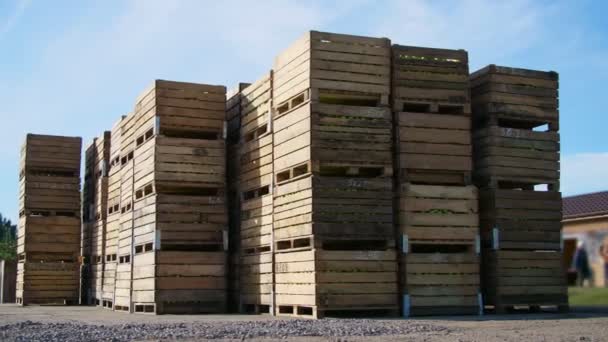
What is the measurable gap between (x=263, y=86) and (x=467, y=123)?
3.51 meters

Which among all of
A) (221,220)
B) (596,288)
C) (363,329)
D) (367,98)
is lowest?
(363,329)

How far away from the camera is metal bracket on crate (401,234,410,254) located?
1047cm

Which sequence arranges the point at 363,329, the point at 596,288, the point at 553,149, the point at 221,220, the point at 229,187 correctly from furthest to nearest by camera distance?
1. the point at 229,187
2. the point at 221,220
3. the point at 553,149
4. the point at 363,329
5. the point at 596,288

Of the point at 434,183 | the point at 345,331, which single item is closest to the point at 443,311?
the point at 434,183

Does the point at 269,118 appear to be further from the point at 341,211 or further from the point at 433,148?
the point at 433,148

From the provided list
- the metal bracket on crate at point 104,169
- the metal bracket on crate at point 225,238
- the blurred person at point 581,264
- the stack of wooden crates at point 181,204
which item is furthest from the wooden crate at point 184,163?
the blurred person at point 581,264

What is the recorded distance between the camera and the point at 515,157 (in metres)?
11.7

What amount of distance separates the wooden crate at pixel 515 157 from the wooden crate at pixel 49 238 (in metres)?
11.2

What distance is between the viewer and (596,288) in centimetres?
180

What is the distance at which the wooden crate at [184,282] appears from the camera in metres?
12.2

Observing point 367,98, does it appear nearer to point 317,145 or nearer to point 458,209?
point 317,145

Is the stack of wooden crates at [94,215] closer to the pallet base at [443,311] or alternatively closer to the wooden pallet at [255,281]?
the wooden pallet at [255,281]

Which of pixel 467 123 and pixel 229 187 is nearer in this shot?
pixel 467 123

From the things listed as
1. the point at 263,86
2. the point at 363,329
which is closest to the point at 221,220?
the point at 263,86
